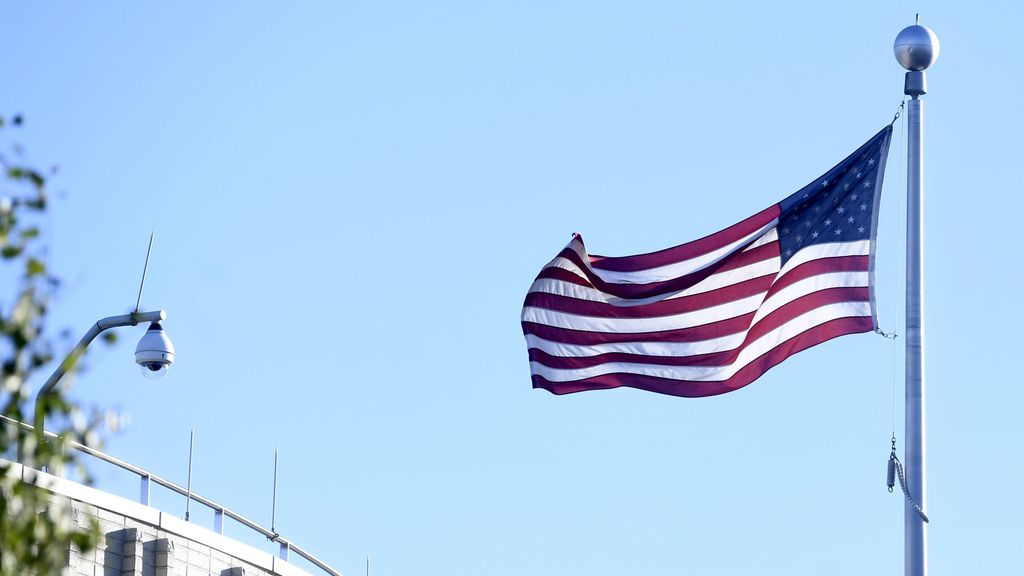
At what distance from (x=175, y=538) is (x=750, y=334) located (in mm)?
11234

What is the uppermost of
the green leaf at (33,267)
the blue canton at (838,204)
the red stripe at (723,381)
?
the blue canton at (838,204)

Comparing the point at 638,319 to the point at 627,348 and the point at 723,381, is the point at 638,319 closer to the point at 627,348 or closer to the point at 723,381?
the point at 627,348

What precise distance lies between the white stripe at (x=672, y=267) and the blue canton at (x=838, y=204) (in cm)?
25

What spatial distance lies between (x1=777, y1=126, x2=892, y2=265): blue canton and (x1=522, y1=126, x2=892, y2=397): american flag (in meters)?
0.01

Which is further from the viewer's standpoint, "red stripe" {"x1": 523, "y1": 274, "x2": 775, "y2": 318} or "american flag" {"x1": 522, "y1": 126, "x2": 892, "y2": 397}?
"red stripe" {"x1": 523, "y1": 274, "x2": 775, "y2": 318}

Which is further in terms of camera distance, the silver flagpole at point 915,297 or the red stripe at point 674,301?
the red stripe at point 674,301

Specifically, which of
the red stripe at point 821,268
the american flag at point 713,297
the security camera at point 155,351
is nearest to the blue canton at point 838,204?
the american flag at point 713,297

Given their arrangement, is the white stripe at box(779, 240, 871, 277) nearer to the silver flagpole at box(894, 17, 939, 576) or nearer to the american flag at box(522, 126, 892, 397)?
the american flag at box(522, 126, 892, 397)

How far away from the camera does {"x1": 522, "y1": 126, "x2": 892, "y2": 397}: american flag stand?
20141mm

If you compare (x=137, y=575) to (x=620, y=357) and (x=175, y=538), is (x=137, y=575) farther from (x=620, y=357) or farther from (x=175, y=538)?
(x=620, y=357)

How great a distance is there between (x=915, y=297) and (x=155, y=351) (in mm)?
10522

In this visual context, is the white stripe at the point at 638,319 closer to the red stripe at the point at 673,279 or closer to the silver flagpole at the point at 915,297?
the red stripe at the point at 673,279

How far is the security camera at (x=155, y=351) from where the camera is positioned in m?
24.0

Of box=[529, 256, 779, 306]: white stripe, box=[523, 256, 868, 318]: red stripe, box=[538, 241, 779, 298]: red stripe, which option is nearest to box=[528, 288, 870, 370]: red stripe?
box=[523, 256, 868, 318]: red stripe
